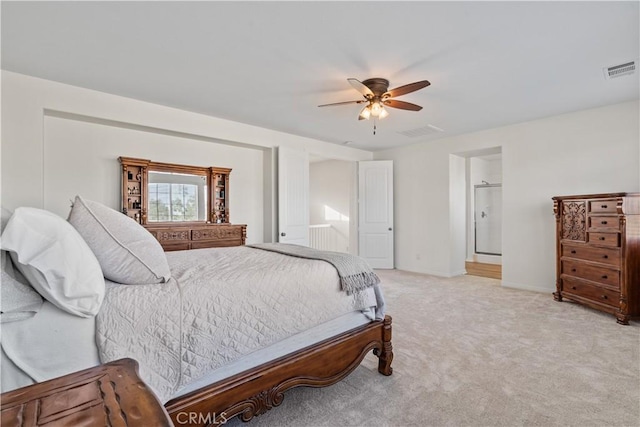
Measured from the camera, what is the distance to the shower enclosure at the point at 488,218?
6.64 m

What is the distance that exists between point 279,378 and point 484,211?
21.9 feet

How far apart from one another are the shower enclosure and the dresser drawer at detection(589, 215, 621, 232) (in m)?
3.37

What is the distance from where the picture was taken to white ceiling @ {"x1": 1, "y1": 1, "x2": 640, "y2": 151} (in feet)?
6.36

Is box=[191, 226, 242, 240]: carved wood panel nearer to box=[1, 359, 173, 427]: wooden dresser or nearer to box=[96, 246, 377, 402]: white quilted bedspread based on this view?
box=[96, 246, 377, 402]: white quilted bedspread

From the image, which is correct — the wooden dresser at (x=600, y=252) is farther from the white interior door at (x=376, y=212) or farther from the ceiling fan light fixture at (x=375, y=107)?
the white interior door at (x=376, y=212)

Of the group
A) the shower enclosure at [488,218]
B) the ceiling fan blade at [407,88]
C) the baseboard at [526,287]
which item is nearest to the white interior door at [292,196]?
the ceiling fan blade at [407,88]

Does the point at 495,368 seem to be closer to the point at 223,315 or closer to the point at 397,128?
the point at 223,315

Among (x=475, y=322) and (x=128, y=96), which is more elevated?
(x=128, y=96)

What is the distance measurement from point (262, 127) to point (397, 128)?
2065 millimetres

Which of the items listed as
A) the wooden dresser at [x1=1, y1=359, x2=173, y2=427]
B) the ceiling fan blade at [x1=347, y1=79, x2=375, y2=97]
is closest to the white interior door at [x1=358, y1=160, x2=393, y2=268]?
the ceiling fan blade at [x1=347, y1=79, x2=375, y2=97]

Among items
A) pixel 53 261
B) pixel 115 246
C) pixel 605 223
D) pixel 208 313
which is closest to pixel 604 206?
pixel 605 223

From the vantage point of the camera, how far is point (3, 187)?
268 centimetres

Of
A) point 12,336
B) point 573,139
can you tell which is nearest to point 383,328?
point 12,336

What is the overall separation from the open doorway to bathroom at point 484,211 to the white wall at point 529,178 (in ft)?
5.28
